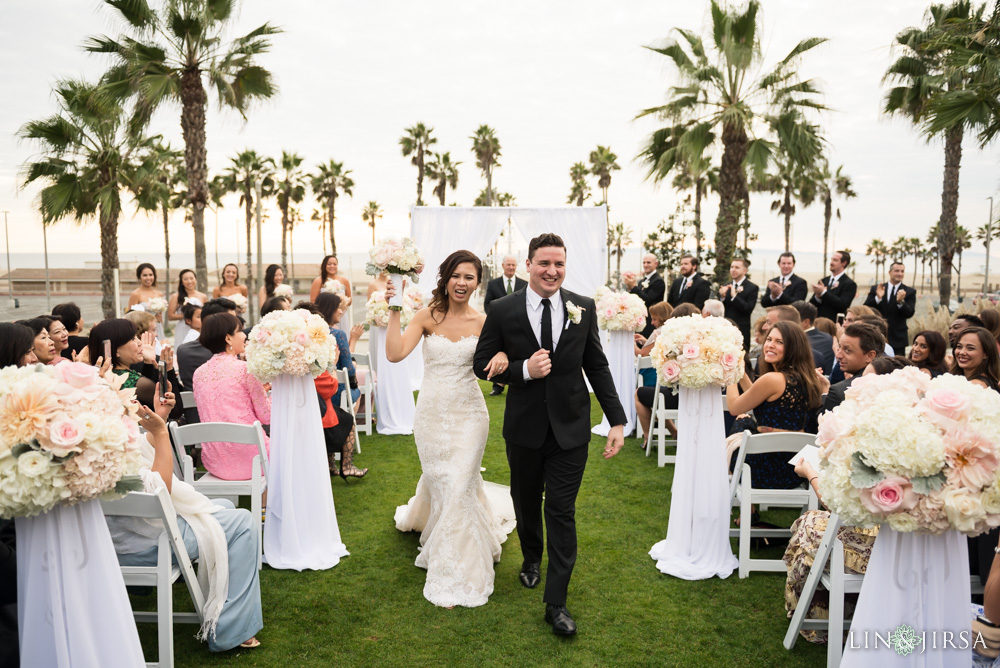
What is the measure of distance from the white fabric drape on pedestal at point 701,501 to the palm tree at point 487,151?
4495 centimetres

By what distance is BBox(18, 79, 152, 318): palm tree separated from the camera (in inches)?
575

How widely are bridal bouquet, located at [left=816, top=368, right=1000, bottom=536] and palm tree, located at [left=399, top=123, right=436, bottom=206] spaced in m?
43.5

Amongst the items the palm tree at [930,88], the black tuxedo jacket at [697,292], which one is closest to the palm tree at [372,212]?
the palm tree at [930,88]

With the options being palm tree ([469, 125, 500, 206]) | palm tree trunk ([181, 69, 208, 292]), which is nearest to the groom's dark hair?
palm tree trunk ([181, 69, 208, 292])

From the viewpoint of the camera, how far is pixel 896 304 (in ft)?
34.3

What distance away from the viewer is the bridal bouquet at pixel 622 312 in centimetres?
847

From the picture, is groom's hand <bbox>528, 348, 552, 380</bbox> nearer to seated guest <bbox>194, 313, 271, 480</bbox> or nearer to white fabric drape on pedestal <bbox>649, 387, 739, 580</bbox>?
white fabric drape on pedestal <bbox>649, 387, 739, 580</bbox>

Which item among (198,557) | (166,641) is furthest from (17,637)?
(198,557)

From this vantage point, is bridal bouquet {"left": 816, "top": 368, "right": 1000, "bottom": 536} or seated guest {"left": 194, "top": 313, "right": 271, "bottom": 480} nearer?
bridal bouquet {"left": 816, "top": 368, "right": 1000, "bottom": 536}

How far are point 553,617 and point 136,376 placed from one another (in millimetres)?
3247

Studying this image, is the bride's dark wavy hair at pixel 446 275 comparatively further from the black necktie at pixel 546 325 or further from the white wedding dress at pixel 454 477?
the black necktie at pixel 546 325

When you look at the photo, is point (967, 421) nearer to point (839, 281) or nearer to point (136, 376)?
point (136, 376)

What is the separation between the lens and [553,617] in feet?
13.0

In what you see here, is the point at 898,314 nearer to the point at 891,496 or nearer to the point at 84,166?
the point at 891,496
